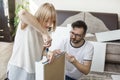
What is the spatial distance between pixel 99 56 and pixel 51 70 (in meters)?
2.12

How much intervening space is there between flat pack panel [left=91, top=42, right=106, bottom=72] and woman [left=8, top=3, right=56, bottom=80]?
1.81m

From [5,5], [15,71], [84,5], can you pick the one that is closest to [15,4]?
[5,5]

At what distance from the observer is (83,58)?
6.21ft

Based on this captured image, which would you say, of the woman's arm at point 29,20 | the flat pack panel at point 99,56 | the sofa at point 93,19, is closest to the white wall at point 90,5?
the sofa at point 93,19

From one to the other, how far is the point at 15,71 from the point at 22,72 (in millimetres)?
51

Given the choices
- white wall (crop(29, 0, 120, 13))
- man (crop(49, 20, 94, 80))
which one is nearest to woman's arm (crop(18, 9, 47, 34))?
man (crop(49, 20, 94, 80))

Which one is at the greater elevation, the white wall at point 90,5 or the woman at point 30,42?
→ the white wall at point 90,5

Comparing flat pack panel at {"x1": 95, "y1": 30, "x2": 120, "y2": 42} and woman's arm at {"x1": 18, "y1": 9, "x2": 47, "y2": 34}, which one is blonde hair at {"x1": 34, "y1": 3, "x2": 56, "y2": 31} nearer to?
woman's arm at {"x1": 18, "y1": 9, "x2": 47, "y2": 34}

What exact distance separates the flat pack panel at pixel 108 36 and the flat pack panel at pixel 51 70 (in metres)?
2.05

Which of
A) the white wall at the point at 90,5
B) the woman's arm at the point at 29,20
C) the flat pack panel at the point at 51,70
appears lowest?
the flat pack panel at the point at 51,70

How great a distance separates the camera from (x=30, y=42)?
1335 mm

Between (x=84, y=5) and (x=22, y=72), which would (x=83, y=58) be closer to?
(x=22, y=72)

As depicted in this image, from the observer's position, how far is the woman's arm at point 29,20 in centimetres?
121

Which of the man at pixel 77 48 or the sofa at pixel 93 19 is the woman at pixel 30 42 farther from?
the sofa at pixel 93 19
